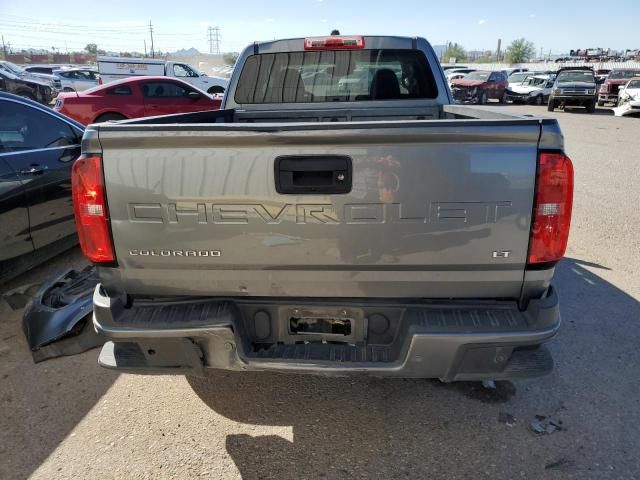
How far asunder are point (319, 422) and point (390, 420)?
41 cm

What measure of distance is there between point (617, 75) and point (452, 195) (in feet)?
96.0

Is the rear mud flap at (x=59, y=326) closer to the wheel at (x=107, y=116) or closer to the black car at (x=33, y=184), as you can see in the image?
the black car at (x=33, y=184)

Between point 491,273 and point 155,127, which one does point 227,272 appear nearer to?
point 155,127

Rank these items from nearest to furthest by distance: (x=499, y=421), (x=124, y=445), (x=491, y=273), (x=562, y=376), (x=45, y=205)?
(x=491, y=273), (x=124, y=445), (x=499, y=421), (x=562, y=376), (x=45, y=205)

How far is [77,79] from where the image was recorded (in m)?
27.9

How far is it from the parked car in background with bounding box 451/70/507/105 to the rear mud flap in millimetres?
26470

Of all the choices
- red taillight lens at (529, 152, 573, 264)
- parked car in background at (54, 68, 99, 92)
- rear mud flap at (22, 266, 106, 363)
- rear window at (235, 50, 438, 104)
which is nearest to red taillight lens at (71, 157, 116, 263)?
rear mud flap at (22, 266, 106, 363)

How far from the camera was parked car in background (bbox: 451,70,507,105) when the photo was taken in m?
27.5

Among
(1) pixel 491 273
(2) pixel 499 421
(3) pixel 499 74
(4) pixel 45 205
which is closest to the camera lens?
(1) pixel 491 273

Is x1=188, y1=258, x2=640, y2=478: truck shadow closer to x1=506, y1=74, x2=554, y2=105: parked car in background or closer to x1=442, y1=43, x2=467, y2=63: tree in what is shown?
x1=506, y1=74, x2=554, y2=105: parked car in background

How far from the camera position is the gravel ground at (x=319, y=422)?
2.44 metres

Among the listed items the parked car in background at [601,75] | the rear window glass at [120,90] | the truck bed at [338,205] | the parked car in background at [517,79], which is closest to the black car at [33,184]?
the truck bed at [338,205]

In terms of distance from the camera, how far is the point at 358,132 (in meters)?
2.04

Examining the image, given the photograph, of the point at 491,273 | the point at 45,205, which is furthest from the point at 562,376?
the point at 45,205
